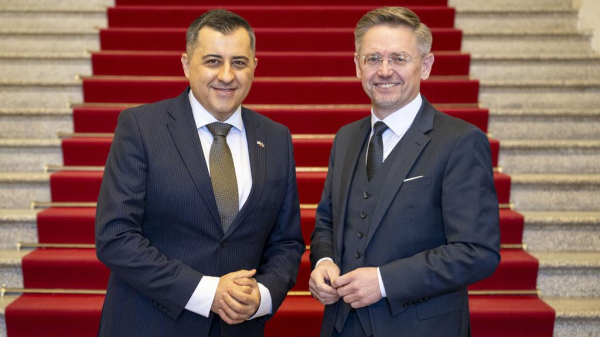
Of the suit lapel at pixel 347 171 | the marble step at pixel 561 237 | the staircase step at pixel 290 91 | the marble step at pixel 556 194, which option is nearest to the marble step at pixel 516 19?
the staircase step at pixel 290 91

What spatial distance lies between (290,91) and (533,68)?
180 cm

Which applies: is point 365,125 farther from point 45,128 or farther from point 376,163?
point 45,128

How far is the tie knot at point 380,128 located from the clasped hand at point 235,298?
541 millimetres

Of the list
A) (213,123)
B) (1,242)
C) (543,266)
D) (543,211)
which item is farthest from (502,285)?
(1,242)

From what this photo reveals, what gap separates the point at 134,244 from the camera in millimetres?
1530

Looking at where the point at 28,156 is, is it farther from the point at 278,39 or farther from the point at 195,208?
the point at 195,208

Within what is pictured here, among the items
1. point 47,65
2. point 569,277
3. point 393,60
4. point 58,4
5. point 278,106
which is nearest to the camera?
point 393,60

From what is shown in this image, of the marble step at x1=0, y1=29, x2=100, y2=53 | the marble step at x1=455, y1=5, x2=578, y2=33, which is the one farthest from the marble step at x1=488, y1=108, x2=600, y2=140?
the marble step at x1=0, y1=29, x2=100, y2=53

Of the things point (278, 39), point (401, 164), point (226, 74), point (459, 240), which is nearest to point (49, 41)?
point (278, 39)

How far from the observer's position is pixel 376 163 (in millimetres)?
1638

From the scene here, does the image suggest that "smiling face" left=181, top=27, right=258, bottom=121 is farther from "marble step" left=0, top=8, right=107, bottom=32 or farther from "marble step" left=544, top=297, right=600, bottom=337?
"marble step" left=0, top=8, right=107, bottom=32

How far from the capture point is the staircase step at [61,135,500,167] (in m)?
3.58

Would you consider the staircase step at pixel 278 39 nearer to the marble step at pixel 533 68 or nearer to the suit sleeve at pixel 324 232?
the marble step at pixel 533 68

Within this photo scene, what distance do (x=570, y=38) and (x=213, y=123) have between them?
3.73m
